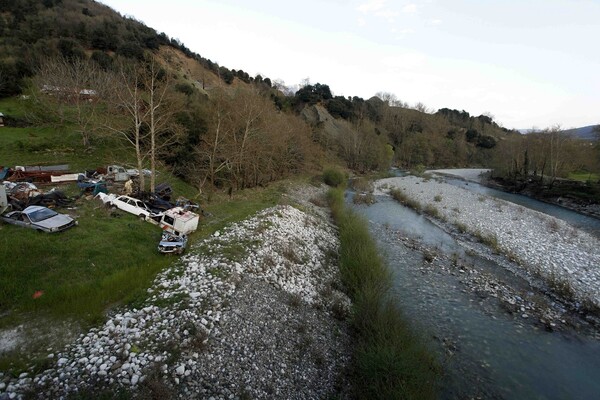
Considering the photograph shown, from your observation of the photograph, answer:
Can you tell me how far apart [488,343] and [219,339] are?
40.9ft

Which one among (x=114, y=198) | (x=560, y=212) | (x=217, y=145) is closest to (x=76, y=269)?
(x=114, y=198)

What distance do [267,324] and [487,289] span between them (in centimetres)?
1464

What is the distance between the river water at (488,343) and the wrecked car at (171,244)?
1277 cm

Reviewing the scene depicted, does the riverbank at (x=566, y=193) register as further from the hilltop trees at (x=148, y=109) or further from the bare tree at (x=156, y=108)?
the hilltop trees at (x=148, y=109)

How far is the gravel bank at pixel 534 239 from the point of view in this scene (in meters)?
20.0

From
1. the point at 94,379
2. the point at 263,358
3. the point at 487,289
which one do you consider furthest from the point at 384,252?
the point at 94,379

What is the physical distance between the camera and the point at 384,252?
75.8ft

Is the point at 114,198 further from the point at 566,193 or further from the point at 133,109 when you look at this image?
the point at 566,193

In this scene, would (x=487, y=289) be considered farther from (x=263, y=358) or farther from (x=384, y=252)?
(x=263, y=358)

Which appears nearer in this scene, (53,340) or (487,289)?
(53,340)

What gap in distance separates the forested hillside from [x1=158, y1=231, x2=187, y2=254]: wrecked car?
8840mm

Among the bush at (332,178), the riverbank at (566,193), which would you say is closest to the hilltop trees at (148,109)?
the bush at (332,178)

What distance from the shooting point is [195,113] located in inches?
1367

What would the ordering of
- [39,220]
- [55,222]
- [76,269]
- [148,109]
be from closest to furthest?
[76,269], [39,220], [55,222], [148,109]
